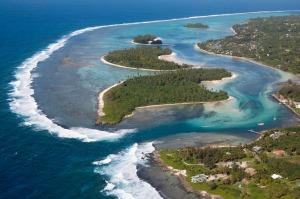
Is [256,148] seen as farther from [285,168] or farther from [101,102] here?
[101,102]

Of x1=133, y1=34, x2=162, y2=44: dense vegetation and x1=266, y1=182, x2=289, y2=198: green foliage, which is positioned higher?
x1=133, y1=34, x2=162, y2=44: dense vegetation

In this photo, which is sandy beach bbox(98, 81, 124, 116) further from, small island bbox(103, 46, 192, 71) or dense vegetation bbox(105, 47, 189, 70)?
dense vegetation bbox(105, 47, 189, 70)

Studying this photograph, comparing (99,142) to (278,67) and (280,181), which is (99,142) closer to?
(280,181)

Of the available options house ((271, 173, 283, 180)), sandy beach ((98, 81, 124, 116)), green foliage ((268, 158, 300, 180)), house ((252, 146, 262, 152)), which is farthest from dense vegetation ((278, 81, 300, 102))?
sandy beach ((98, 81, 124, 116))

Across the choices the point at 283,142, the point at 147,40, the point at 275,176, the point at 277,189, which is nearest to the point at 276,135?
the point at 283,142

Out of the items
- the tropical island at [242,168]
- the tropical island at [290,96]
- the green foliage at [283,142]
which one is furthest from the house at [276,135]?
the tropical island at [290,96]

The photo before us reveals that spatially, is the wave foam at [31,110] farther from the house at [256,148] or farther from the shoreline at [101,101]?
the house at [256,148]
